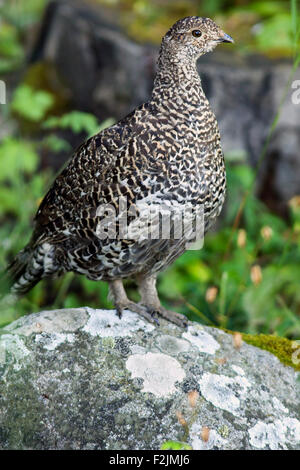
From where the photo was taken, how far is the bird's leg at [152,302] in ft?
11.7

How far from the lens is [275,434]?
2.79m

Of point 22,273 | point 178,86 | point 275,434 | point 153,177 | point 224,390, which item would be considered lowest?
point 275,434

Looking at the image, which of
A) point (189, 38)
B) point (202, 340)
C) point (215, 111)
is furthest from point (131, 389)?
point (215, 111)

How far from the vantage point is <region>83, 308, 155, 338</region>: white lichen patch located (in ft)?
10.3

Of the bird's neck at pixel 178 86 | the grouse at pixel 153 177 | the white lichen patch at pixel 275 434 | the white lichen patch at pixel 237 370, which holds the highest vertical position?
the bird's neck at pixel 178 86

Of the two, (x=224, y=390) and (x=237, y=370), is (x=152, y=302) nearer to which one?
(x=237, y=370)

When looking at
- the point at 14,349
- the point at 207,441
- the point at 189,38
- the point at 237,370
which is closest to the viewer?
the point at 207,441

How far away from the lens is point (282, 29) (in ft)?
22.7

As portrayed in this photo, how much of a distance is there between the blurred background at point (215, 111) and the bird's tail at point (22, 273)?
1.62 feet

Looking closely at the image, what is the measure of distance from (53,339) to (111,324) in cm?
35

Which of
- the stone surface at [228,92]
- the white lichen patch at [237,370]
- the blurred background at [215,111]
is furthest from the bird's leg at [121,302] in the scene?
the stone surface at [228,92]

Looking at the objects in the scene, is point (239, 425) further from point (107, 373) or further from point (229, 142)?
point (229, 142)

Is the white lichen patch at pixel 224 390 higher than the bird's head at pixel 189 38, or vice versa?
the bird's head at pixel 189 38

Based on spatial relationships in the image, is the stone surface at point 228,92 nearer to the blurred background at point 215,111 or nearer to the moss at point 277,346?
the blurred background at point 215,111
